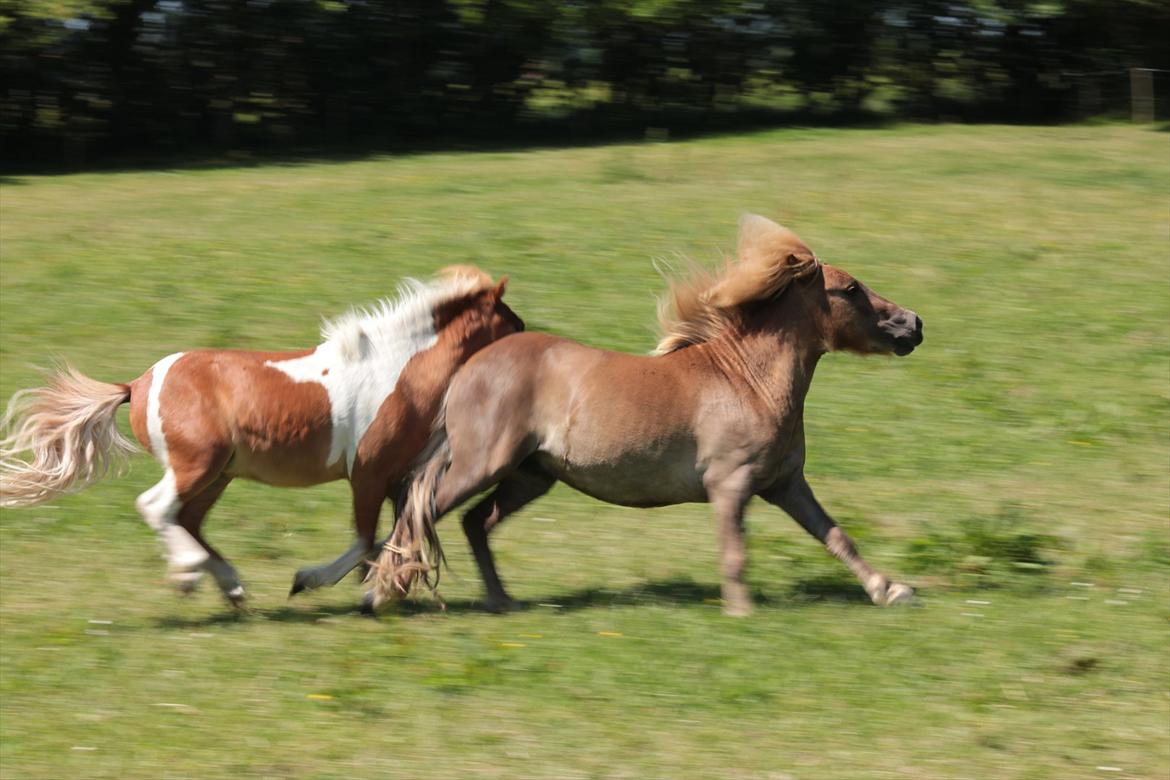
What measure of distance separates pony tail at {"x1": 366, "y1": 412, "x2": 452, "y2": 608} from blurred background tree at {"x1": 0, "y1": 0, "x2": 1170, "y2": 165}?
19.1 meters

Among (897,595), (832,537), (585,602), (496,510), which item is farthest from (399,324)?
(897,595)

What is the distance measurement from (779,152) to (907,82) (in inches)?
240

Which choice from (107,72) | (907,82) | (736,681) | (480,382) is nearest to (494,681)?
(736,681)

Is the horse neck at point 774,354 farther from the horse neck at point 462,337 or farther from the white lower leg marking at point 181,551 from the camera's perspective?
the white lower leg marking at point 181,551

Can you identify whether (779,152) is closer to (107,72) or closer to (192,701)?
(107,72)

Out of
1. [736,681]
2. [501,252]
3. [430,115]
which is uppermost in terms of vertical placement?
[430,115]

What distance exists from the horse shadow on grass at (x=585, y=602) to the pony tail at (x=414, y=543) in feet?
0.76

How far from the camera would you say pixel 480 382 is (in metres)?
7.39

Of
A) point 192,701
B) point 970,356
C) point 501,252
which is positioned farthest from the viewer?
point 501,252

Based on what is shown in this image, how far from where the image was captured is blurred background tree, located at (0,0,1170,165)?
25656mm

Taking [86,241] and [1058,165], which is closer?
[86,241]

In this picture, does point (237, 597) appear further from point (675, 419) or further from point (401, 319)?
point (675, 419)

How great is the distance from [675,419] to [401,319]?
1.48m

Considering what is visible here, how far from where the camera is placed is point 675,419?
7512 mm
